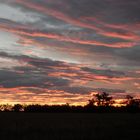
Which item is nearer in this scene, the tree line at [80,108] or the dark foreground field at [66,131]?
the dark foreground field at [66,131]

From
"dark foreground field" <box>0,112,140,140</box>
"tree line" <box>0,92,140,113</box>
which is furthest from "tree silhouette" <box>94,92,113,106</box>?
"dark foreground field" <box>0,112,140,140</box>

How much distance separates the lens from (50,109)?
109 metres

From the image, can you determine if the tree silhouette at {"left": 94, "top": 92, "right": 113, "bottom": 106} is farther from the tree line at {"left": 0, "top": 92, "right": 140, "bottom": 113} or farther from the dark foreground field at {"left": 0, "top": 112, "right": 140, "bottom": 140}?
the dark foreground field at {"left": 0, "top": 112, "right": 140, "bottom": 140}

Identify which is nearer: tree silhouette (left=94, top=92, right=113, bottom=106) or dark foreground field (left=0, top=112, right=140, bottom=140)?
dark foreground field (left=0, top=112, right=140, bottom=140)

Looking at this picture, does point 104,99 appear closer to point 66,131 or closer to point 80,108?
point 80,108

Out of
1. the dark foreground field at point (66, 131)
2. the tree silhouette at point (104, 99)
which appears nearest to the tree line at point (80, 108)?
the tree silhouette at point (104, 99)

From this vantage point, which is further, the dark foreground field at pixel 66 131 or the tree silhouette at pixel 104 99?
the tree silhouette at pixel 104 99

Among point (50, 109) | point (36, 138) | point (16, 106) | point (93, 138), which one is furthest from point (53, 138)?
point (16, 106)

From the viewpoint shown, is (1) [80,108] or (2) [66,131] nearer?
(2) [66,131]

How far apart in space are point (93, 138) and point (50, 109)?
281 feet

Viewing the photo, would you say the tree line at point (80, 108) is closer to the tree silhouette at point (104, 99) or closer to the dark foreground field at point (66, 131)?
the tree silhouette at point (104, 99)

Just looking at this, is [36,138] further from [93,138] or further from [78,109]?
[78,109]

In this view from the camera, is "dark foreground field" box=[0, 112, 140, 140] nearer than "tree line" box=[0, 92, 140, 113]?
Yes

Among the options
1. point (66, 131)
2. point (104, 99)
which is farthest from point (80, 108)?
point (66, 131)
